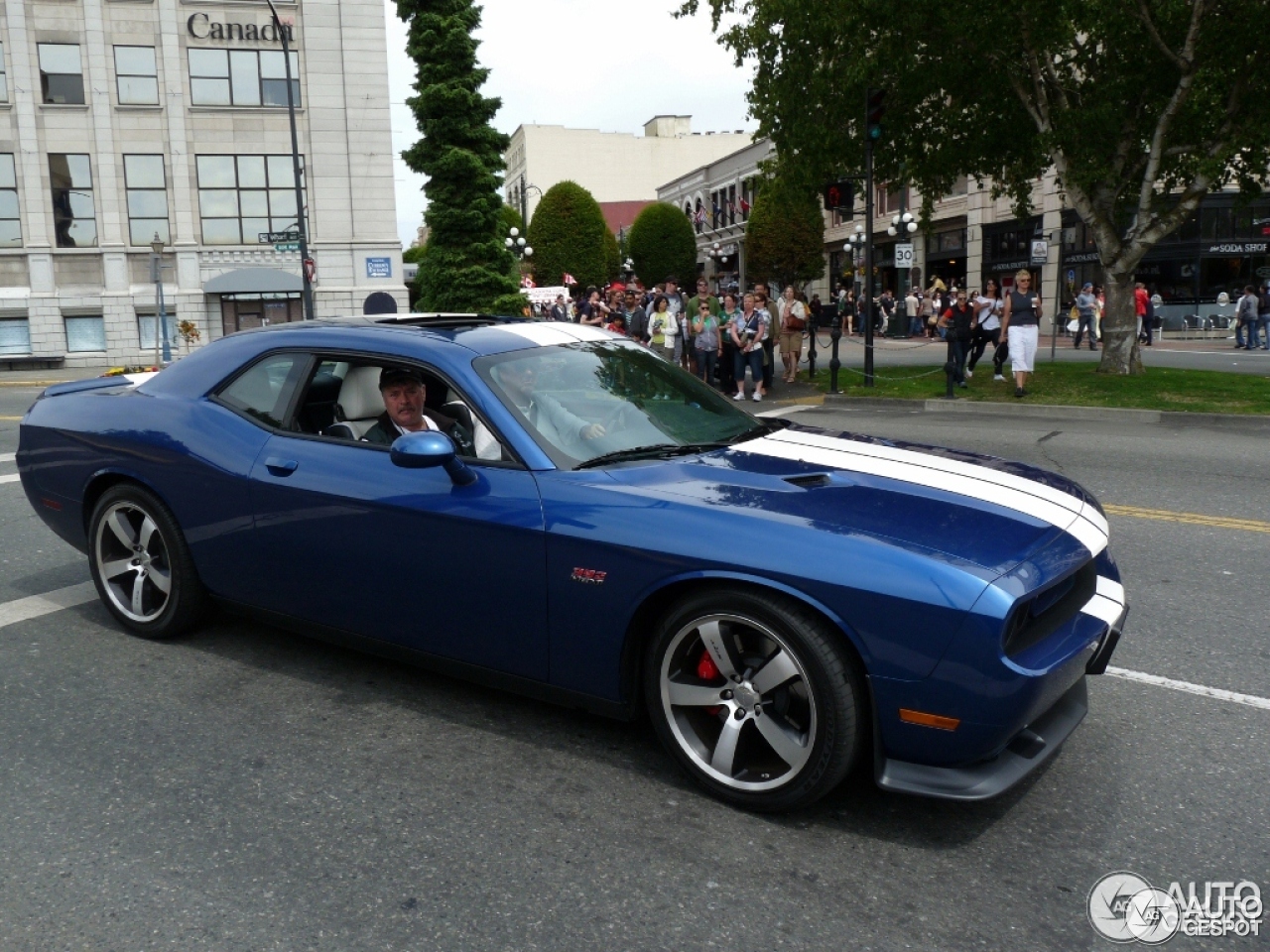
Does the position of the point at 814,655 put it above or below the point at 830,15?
below

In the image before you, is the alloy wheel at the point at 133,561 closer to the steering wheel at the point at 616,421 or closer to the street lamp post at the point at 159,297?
the steering wheel at the point at 616,421

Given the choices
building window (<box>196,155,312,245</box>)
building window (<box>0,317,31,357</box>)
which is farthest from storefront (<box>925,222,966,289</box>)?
building window (<box>0,317,31,357</box>)

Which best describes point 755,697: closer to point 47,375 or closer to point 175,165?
point 47,375

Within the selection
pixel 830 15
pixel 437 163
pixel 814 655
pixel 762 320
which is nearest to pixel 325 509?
pixel 814 655

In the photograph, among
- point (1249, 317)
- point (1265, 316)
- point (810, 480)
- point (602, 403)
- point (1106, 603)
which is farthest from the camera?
point (1249, 317)

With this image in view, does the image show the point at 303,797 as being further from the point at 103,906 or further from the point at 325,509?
the point at 325,509

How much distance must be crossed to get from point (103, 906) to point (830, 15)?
18.1m

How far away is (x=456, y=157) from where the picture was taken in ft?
113

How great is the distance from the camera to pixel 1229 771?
359 cm

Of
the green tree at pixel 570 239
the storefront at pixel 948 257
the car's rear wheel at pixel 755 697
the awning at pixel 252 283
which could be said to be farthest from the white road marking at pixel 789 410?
the green tree at pixel 570 239

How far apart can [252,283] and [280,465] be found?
40.3 metres

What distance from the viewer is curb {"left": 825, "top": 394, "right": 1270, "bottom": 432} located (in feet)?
45.3

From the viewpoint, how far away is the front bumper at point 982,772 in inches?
119

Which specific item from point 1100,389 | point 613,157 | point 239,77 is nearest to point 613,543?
point 1100,389
